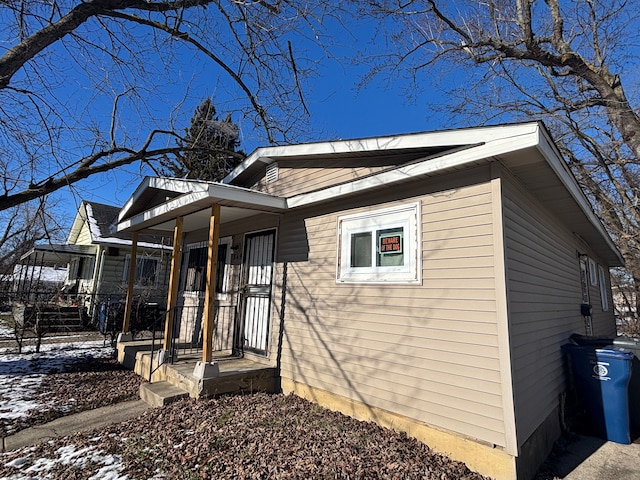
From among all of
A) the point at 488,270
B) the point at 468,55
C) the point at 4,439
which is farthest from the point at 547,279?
the point at 468,55

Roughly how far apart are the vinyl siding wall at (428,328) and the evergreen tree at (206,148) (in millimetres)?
5481

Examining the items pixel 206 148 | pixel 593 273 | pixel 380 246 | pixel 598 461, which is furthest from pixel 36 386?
pixel 593 273

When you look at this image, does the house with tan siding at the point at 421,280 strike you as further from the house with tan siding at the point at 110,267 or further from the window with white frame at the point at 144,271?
the window with white frame at the point at 144,271

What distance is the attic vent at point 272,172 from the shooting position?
606cm

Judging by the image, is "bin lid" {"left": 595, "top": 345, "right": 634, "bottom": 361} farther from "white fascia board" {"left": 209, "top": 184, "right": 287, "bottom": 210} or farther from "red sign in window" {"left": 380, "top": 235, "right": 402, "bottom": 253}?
"white fascia board" {"left": 209, "top": 184, "right": 287, "bottom": 210}

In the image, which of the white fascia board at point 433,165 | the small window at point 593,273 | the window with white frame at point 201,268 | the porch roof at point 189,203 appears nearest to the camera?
the white fascia board at point 433,165

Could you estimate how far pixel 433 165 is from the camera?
3609 mm

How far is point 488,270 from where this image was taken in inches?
126

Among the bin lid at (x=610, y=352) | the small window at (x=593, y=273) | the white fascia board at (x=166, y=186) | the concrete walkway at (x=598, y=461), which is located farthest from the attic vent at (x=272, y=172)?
the small window at (x=593, y=273)

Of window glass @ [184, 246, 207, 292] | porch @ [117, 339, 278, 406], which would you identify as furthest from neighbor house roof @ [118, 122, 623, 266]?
porch @ [117, 339, 278, 406]

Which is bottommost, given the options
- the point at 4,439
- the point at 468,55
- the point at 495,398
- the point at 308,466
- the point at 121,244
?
the point at 4,439

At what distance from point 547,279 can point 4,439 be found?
6.87m

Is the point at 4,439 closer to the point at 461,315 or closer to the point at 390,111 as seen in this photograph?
the point at 461,315

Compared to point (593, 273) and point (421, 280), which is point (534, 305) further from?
point (593, 273)
